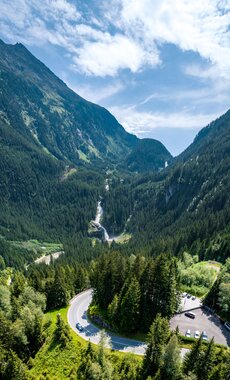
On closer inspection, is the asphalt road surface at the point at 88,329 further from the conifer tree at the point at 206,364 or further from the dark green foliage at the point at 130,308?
the conifer tree at the point at 206,364

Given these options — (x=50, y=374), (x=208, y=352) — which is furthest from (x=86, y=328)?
(x=208, y=352)

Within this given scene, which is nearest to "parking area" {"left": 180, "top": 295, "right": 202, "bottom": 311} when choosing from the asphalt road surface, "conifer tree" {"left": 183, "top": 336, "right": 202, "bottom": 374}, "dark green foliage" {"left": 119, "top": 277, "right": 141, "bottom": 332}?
"dark green foliage" {"left": 119, "top": 277, "right": 141, "bottom": 332}

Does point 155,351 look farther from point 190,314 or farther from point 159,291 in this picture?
point 190,314

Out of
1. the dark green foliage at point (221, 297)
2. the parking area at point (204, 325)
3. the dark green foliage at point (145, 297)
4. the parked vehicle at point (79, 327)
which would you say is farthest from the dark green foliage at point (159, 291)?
the parked vehicle at point (79, 327)

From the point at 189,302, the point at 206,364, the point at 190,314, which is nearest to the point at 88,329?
the point at 190,314

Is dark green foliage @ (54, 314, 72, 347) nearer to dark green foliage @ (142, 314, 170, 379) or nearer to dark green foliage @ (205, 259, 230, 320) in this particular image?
dark green foliage @ (142, 314, 170, 379)

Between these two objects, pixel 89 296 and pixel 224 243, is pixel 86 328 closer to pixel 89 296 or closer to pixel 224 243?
pixel 89 296
